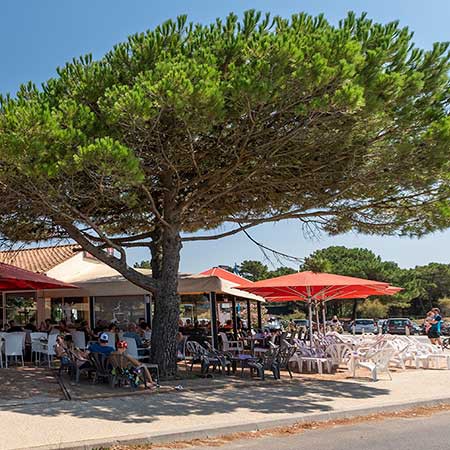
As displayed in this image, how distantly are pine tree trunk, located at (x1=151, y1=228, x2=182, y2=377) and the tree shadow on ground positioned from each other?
5.37 ft

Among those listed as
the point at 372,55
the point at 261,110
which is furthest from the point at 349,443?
the point at 372,55

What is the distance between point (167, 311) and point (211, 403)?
10.9 feet

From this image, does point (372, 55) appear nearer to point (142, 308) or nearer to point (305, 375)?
point (305, 375)

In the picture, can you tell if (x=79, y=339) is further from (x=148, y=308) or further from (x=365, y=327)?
(x=365, y=327)

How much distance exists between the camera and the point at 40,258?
23797mm

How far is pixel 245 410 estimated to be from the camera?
9.08 m

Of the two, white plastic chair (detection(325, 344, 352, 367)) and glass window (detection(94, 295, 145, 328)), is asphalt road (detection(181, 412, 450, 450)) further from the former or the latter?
glass window (detection(94, 295, 145, 328))

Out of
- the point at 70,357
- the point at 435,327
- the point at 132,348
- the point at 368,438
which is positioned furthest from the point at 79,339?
the point at 435,327

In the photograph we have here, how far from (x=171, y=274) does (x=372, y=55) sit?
631 cm

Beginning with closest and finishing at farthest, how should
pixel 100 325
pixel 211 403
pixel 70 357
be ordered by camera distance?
pixel 211 403 < pixel 70 357 < pixel 100 325

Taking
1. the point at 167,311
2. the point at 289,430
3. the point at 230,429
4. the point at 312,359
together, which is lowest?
the point at 289,430

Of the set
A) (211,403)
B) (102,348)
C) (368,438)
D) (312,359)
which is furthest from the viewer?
(312,359)

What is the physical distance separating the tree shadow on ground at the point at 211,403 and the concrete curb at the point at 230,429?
316 mm

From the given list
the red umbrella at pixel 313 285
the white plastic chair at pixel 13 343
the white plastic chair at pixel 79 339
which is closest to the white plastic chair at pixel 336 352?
the red umbrella at pixel 313 285
